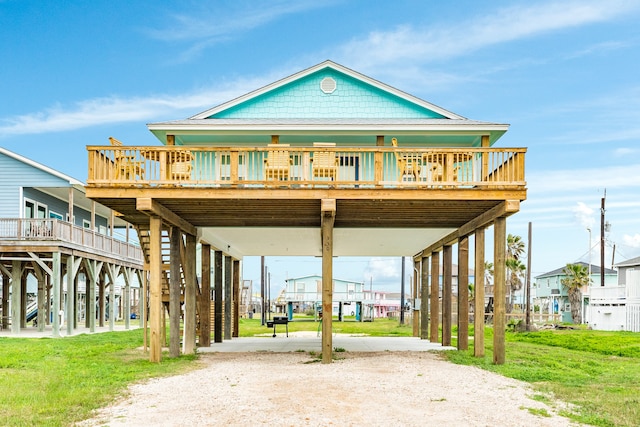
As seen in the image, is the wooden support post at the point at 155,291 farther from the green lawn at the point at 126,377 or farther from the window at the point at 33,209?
the window at the point at 33,209

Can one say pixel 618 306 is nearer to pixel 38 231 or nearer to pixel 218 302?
pixel 218 302

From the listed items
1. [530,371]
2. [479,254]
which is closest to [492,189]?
[479,254]

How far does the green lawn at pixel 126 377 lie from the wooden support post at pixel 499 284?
493 mm

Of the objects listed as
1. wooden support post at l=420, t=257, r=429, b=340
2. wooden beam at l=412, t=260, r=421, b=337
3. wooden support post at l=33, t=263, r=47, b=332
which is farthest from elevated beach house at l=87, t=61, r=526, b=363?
wooden support post at l=33, t=263, r=47, b=332

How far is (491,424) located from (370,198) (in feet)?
23.5

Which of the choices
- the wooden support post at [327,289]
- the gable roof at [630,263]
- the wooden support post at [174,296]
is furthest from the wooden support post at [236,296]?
the gable roof at [630,263]

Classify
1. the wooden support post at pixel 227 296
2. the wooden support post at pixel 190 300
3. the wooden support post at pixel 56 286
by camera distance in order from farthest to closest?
the wooden support post at pixel 56 286 → the wooden support post at pixel 227 296 → the wooden support post at pixel 190 300

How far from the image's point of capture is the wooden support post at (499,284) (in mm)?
15344

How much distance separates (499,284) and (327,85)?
874cm

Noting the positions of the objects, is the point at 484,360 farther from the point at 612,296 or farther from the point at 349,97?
the point at 612,296

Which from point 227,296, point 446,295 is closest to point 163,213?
point 227,296

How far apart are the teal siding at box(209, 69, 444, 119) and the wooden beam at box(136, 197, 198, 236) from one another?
4087 mm

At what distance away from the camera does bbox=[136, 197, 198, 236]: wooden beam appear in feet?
49.4

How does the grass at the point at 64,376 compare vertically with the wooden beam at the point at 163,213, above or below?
below
